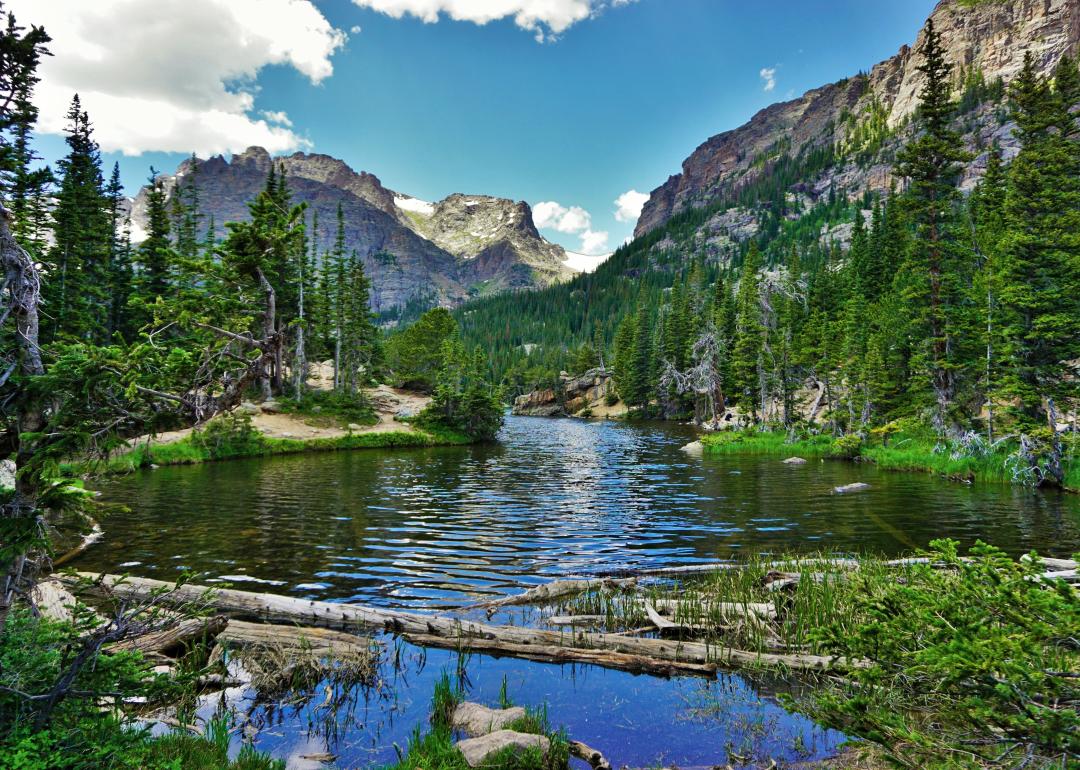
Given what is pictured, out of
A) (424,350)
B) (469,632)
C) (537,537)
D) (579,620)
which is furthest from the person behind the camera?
(424,350)

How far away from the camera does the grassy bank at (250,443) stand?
3456 cm

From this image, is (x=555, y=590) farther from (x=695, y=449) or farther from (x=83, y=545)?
(x=695, y=449)

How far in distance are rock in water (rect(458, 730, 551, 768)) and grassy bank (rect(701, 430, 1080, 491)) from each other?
2976cm

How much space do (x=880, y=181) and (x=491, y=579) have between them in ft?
659

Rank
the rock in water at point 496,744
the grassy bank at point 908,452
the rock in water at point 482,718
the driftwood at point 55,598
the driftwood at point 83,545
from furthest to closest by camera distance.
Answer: the grassy bank at point 908,452 → the driftwood at point 83,545 → the driftwood at point 55,598 → the rock in water at point 482,718 → the rock in water at point 496,744

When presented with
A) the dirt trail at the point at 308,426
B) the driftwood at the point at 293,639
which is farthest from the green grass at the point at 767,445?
the driftwood at the point at 293,639

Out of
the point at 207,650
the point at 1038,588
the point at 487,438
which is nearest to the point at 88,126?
the point at 487,438

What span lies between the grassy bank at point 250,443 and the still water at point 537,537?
2457mm

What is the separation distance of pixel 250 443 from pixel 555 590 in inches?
1431

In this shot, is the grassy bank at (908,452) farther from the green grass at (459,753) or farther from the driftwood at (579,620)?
the green grass at (459,753)

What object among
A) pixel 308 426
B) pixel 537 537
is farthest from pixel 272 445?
pixel 537 537

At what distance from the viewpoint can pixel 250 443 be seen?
40031mm

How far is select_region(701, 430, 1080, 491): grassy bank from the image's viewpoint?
26.5 m

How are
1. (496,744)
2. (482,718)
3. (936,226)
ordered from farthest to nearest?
(936,226) < (482,718) < (496,744)
